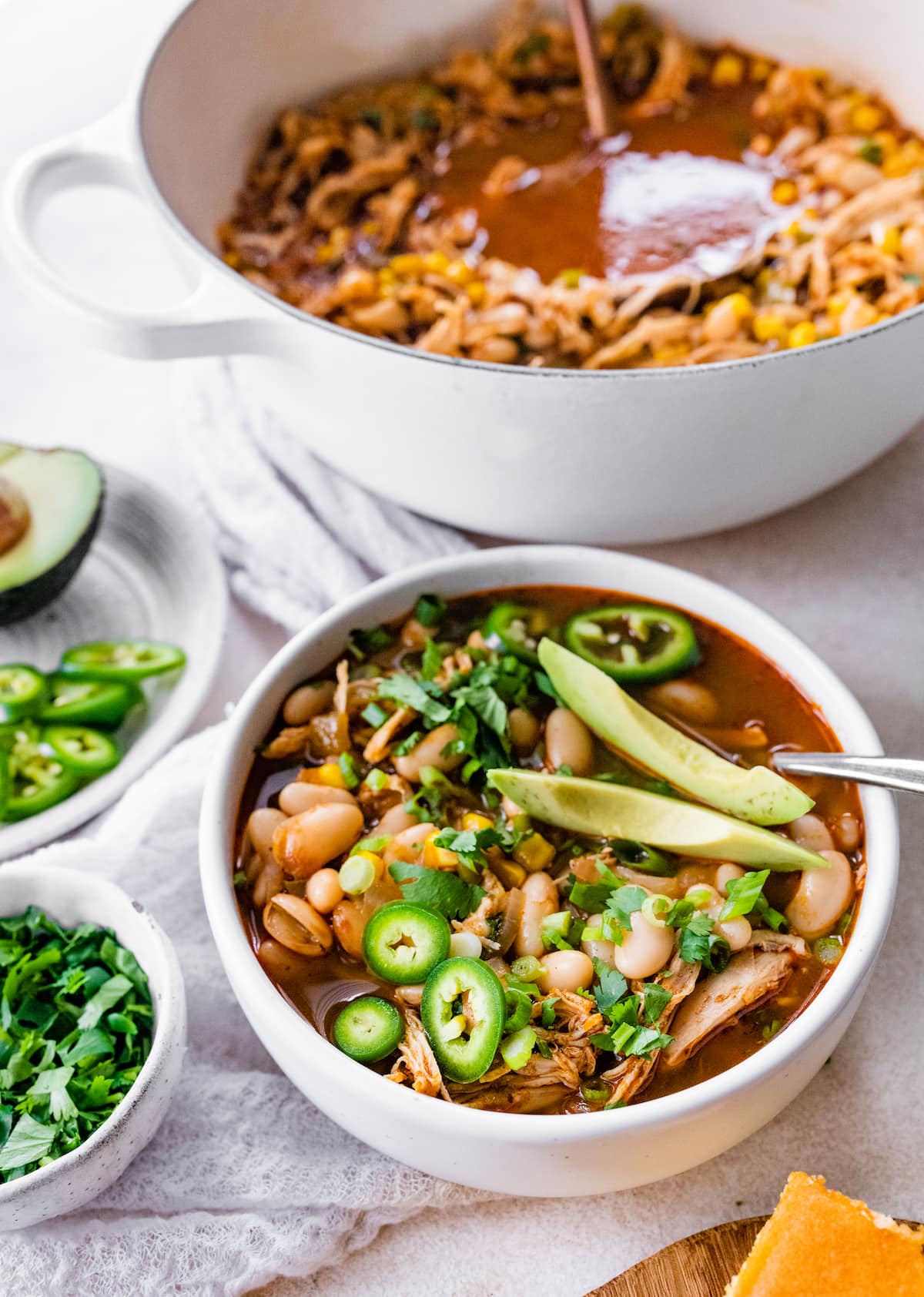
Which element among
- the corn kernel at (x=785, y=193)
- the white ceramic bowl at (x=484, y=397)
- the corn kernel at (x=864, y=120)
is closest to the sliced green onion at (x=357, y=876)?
the white ceramic bowl at (x=484, y=397)

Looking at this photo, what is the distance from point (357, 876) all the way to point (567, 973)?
0.25m

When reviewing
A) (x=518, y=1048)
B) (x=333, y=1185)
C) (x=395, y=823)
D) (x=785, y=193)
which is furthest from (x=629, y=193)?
(x=333, y=1185)

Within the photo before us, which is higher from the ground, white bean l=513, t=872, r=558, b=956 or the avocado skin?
the avocado skin

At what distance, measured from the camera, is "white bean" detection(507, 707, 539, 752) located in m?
1.63

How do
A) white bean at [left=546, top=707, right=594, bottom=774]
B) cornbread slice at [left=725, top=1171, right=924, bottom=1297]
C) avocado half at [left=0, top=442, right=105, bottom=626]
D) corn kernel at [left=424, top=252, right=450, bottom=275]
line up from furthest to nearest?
corn kernel at [left=424, top=252, right=450, bottom=275] < avocado half at [left=0, top=442, right=105, bottom=626] < white bean at [left=546, top=707, right=594, bottom=774] < cornbread slice at [left=725, top=1171, right=924, bottom=1297]

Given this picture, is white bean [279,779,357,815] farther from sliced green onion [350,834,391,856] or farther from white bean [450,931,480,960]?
white bean [450,931,480,960]

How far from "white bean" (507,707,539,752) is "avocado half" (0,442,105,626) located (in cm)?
79

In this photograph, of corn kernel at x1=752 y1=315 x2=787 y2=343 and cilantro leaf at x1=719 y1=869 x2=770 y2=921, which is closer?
cilantro leaf at x1=719 y1=869 x2=770 y2=921

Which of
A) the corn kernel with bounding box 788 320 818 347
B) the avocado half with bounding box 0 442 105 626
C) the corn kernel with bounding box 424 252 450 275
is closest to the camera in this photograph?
the corn kernel with bounding box 788 320 818 347

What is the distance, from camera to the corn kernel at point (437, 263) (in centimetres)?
213

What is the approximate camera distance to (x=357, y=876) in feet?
4.89

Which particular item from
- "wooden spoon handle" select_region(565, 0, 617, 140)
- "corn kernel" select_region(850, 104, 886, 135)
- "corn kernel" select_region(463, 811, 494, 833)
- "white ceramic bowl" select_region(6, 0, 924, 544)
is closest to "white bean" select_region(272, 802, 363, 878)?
"corn kernel" select_region(463, 811, 494, 833)

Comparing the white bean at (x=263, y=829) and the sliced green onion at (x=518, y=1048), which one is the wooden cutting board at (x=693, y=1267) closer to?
the sliced green onion at (x=518, y=1048)

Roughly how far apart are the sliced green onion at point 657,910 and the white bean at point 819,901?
0.14m
